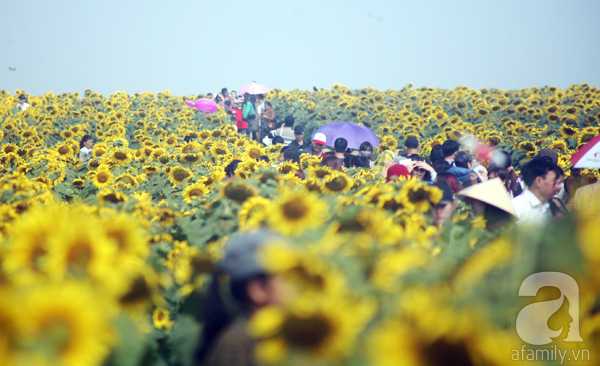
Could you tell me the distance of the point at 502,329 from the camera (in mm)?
1686

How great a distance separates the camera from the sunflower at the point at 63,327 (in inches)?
65.6

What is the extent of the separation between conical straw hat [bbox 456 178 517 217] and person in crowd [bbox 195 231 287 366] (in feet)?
7.97

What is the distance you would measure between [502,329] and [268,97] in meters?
28.1

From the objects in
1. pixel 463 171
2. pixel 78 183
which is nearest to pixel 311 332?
pixel 463 171

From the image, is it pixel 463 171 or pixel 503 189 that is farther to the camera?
pixel 463 171

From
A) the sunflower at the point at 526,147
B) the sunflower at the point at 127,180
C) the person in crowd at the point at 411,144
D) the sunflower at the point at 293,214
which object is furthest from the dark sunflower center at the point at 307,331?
the sunflower at the point at 526,147

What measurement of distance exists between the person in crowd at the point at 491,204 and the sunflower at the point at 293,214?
1.82m

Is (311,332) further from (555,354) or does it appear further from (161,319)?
(161,319)

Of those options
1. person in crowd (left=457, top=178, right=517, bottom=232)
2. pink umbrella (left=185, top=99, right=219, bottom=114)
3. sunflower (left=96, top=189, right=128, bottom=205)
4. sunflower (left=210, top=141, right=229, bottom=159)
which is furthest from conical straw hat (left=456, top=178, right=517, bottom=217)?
pink umbrella (left=185, top=99, right=219, bottom=114)

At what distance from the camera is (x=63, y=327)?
1.71 m

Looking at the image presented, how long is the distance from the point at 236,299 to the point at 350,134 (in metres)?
12.2

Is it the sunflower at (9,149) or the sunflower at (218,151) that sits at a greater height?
the sunflower at (218,151)

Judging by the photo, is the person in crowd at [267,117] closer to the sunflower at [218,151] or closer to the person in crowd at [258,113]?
the person in crowd at [258,113]

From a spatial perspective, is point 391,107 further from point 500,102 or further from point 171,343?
point 171,343
